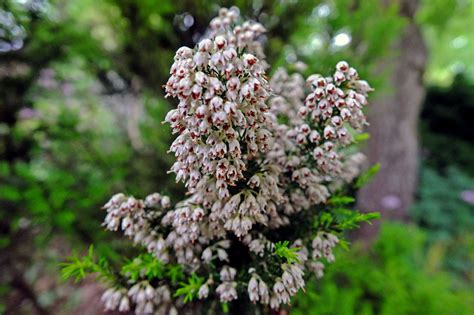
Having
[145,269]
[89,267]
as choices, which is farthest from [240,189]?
[89,267]

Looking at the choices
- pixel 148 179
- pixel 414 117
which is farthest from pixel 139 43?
pixel 414 117

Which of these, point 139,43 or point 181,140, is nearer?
point 181,140

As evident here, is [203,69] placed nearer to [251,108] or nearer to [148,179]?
[251,108]

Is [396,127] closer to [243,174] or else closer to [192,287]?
[243,174]

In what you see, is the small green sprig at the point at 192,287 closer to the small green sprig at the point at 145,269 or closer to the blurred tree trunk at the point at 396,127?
the small green sprig at the point at 145,269

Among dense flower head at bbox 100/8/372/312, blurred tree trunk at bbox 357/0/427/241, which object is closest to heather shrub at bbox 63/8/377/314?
dense flower head at bbox 100/8/372/312

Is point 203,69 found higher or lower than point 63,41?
lower

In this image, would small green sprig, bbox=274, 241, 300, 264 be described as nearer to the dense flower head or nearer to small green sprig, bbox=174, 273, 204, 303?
the dense flower head

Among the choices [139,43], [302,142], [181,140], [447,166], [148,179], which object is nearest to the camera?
[181,140]
